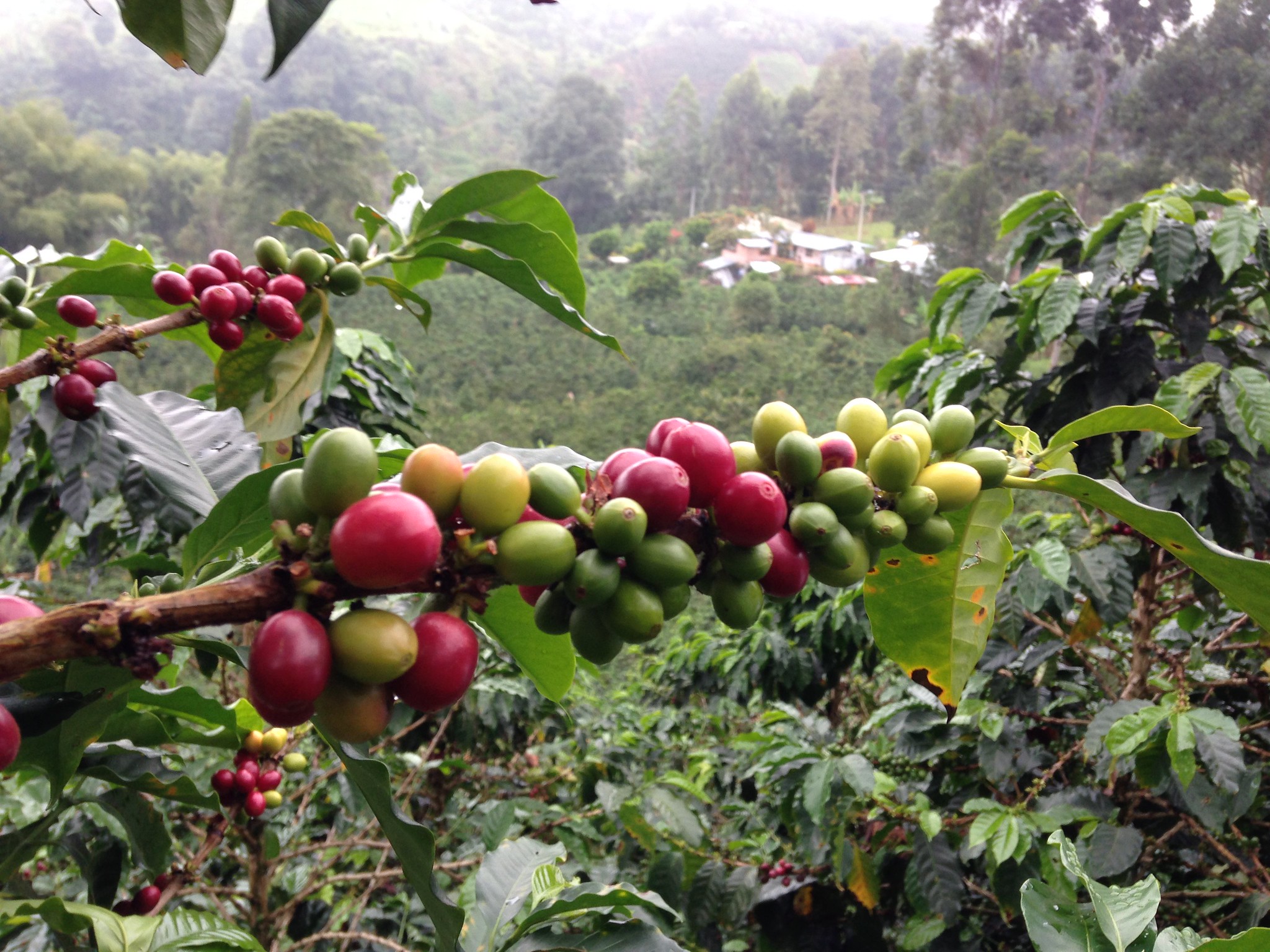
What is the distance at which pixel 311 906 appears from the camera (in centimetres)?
184

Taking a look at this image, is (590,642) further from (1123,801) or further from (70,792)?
(1123,801)

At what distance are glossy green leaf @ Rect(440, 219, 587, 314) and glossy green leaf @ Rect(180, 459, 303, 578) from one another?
1.20 ft

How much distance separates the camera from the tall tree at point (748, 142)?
21484 millimetres

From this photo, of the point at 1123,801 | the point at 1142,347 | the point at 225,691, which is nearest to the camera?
the point at 1123,801

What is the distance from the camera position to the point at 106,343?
68cm

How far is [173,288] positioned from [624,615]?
0.67m

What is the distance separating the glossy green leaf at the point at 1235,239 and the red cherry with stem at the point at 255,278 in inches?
70.1

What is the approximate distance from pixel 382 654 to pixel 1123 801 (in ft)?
5.59

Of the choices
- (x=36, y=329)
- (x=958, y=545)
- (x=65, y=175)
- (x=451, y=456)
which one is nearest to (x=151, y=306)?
(x=36, y=329)

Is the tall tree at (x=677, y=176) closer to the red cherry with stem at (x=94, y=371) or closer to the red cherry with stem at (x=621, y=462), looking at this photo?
the red cherry with stem at (x=94, y=371)

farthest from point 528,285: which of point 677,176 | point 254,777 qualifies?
point 677,176

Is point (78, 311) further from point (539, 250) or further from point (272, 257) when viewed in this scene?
point (539, 250)

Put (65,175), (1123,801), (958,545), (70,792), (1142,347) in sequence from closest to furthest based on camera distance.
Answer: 1. (958,545)
2. (70,792)
3. (1123,801)
4. (1142,347)
5. (65,175)

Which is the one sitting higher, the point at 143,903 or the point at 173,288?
the point at 173,288
